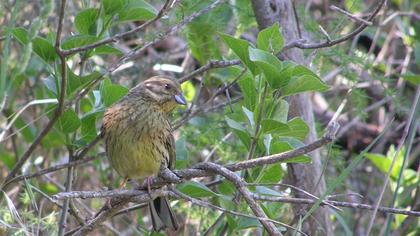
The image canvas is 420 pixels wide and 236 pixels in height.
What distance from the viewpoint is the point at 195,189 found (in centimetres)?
327

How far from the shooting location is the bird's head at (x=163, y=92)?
3898 millimetres

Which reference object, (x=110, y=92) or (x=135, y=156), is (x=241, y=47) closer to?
(x=110, y=92)

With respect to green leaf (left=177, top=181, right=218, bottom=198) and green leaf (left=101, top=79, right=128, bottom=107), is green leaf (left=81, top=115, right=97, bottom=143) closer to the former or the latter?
green leaf (left=101, top=79, right=128, bottom=107)

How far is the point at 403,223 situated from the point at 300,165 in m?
0.91

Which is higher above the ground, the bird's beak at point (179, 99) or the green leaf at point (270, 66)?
the green leaf at point (270, 66)

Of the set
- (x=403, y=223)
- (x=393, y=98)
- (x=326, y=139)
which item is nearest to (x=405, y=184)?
(x=403, y=223)

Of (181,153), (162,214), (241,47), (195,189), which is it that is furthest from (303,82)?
(162,214)

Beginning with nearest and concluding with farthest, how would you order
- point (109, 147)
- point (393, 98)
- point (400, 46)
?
point (109, 147), point (393, 98), point (400, 46)

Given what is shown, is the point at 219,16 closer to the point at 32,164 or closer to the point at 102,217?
the point at 32,164

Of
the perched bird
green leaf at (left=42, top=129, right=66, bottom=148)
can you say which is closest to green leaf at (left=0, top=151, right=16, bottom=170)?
green leaf at (left=42, top=129, right=66, bottom=148)

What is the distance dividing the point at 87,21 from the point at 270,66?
82cm

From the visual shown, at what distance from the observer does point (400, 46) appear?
6469 mm

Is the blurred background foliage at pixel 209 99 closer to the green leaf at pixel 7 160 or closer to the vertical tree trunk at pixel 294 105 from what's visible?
the green leaf at pixel 7 160

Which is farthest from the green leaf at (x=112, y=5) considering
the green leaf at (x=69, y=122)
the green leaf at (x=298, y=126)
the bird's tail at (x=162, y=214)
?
the bird's tail at (x=162, y=214)
